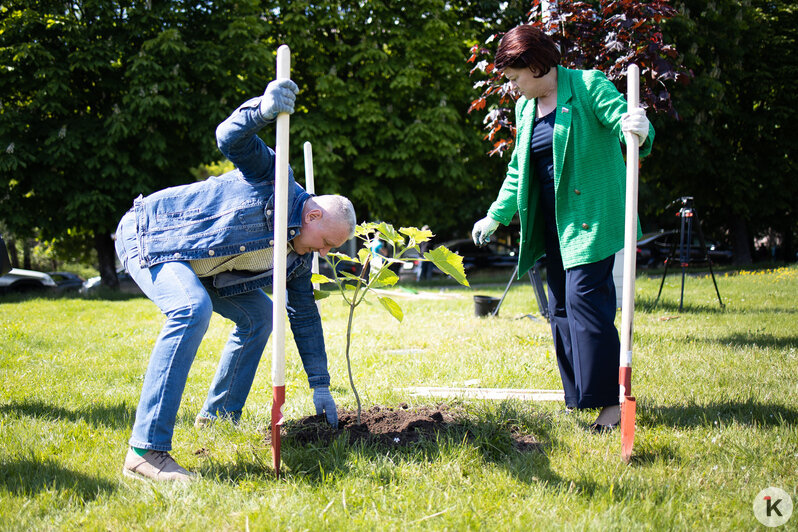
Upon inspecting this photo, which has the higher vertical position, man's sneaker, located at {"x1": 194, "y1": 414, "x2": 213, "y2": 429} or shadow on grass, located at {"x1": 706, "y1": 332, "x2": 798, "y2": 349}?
man's sneaker, located at {"x1": 194, "y1": 414, "x2": 213, "y2": 429}

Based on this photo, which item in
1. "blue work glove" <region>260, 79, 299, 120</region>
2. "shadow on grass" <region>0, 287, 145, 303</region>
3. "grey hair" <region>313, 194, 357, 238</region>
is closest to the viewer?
"blue work glove" <region>260, 79, 299, 120</region>

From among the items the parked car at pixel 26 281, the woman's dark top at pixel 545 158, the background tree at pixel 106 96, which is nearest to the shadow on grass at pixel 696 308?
the woman's dark top at pixel 545 158

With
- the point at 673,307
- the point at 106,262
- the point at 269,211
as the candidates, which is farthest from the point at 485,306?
the point at 106,262

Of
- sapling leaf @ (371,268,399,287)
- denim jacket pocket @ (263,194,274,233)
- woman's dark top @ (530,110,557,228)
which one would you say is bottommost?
sapling leaf @ (371,268,399,287)

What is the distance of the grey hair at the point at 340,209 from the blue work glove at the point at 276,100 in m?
0.51

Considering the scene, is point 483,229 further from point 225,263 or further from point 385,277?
point 225,263

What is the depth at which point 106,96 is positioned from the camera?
48.3ft

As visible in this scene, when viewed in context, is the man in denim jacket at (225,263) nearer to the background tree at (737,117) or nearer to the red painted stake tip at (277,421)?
the red painted stake tip at (277,421)

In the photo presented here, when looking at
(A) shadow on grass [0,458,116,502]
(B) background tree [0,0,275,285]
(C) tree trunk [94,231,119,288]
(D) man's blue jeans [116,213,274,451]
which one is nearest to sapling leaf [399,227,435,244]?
(D) man's blue jeans [116,213,274,451]

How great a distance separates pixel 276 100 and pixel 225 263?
880mm

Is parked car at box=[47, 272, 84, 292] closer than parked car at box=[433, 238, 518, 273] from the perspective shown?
No

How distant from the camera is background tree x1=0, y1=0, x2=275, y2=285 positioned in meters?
13.1

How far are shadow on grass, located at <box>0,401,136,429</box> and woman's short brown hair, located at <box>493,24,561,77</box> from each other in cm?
286

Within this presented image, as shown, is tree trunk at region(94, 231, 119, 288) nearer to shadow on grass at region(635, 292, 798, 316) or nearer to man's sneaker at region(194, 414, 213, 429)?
shadow on grass at region(635, 292, 798, 316)
